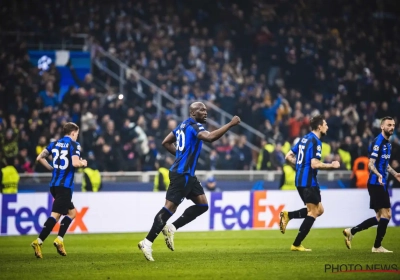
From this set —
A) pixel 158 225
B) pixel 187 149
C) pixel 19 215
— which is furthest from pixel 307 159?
pixel 19 215

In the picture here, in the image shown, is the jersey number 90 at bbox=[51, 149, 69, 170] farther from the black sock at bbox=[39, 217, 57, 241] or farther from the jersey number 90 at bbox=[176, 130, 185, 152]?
the jersey number 90 at bbox=[176, 130, 185, 152]

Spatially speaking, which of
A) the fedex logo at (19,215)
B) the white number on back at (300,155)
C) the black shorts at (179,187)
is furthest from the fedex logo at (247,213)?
the black shorts at (179,187)

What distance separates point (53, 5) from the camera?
85.4 feet

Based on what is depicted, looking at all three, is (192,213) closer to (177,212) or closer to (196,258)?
(196,258)

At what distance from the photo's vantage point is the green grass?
33.2ft

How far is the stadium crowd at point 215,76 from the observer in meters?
22.1

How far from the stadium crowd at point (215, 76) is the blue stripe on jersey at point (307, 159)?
8500 millimetres

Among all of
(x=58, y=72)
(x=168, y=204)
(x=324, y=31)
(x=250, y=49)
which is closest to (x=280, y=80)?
(x=250, y=49)

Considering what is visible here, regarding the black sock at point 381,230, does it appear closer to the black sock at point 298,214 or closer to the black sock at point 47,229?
the black sock at point 298,214

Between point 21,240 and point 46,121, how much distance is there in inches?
245

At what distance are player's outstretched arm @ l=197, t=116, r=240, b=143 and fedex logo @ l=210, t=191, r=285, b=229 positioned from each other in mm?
7937

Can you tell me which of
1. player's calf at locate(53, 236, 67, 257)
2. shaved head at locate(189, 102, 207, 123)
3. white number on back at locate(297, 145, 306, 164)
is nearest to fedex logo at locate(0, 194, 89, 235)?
player's calf at locate(53, 236, 67, 257)

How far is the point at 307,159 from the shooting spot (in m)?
12.9

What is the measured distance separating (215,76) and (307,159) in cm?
1303
